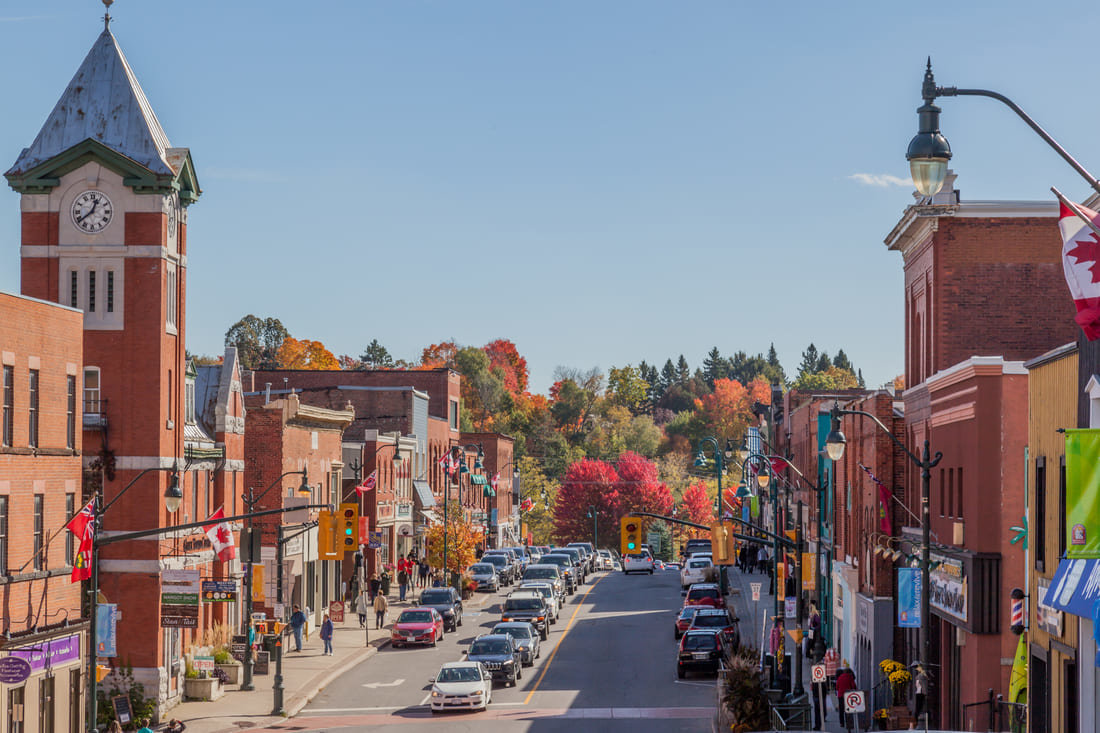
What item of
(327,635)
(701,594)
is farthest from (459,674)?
(701,594)

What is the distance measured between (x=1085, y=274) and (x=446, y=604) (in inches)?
1846

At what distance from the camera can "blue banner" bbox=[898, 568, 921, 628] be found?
34.3m

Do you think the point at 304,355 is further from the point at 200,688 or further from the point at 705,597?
the point at 200,688

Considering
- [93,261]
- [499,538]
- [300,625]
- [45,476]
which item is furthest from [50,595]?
[499,538]

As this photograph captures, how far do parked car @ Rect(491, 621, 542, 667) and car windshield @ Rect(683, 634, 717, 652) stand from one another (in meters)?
5.96

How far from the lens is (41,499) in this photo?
35.1 m

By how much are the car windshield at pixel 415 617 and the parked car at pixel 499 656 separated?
8897 millimetres

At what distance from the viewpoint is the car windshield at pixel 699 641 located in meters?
47.4

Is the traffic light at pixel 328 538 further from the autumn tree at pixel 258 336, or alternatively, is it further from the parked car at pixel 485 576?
the autumn tree at pixel 258 336

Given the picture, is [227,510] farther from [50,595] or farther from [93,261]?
[50,595]

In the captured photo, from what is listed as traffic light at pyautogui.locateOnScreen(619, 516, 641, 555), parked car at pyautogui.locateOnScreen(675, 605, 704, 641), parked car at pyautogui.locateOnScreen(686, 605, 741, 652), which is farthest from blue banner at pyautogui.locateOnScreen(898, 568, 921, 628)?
parked car at pyautogui.locateOnScreen(675, 605, 704, 641)

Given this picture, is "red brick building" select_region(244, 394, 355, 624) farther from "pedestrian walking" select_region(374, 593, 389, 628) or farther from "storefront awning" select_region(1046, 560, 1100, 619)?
"storefront awning" select_region(1046, 560, 1100, 619)

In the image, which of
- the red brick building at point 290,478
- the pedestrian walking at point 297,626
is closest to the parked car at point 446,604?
the red brick building at point 290,478

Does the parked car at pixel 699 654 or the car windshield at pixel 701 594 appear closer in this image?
the parked car at pixel 699 654
